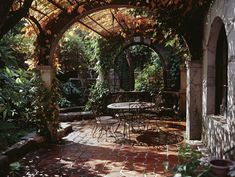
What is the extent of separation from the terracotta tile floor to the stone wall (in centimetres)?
88

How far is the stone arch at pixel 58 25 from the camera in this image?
22.9 feet

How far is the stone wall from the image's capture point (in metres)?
4.27

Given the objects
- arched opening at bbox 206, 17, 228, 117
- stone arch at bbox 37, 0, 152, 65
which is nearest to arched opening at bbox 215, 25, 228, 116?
arched opening at bbox 206, 17, 228, 117

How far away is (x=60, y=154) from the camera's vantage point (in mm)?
6457

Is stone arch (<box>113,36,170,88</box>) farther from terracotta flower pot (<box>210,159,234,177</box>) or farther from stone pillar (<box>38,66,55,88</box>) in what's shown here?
terracotta flower pot (<box>210,159,234,177</box>)

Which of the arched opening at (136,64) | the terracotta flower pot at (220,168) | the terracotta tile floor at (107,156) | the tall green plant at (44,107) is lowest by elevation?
the terracotta tile floor at (107,156)

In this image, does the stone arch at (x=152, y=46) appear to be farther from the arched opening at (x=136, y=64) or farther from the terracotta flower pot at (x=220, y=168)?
the terracotta flower pot at (x=220, y=168)

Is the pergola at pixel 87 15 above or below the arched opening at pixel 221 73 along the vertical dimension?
above

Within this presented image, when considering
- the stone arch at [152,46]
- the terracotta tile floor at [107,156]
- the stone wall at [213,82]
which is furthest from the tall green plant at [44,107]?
the stone arch at [152,46]

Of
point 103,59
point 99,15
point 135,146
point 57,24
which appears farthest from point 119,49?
point 135,146

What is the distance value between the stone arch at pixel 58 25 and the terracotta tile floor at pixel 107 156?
2257 mm

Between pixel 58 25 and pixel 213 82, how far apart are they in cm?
381

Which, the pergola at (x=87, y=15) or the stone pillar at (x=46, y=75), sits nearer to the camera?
the pergola at (x=87, y=15)

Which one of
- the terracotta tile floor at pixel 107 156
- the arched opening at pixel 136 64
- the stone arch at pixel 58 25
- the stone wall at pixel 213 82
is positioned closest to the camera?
the stone wall at pixel 213 82
